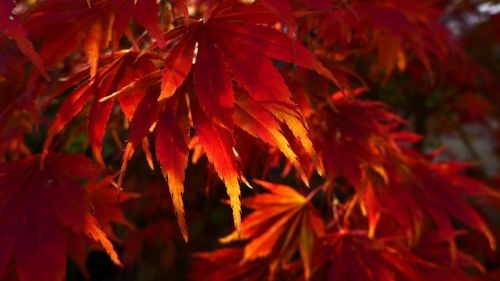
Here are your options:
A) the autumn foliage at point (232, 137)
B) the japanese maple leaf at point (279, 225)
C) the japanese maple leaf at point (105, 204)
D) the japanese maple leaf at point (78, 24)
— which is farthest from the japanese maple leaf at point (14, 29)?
the japanese maple leaf at point (279, 225)

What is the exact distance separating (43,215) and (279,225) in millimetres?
392

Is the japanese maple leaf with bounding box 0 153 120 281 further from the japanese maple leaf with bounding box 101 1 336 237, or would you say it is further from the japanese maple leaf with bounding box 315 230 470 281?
the japanese maple leaf with bounding box 315 230 470 281

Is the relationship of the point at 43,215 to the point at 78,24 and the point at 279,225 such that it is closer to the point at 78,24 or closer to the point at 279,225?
the point at 78,24

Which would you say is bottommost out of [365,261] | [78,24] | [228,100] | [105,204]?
[365,261]

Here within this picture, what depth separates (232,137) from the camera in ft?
1.73

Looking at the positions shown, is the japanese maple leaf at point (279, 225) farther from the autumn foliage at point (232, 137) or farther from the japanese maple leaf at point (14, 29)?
the japanese maple leaf at point (14, 29)

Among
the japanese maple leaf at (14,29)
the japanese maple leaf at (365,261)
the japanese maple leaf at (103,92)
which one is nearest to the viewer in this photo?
the japanese maple leaf at (14,29)

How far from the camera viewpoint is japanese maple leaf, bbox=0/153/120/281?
0.55 meters

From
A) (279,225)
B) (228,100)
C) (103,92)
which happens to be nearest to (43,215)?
(103,92)

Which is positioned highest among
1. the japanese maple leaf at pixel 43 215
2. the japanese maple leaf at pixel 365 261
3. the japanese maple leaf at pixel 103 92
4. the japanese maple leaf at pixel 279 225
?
the japanese maple leaf at pixel 103 92

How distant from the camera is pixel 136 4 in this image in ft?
1.97

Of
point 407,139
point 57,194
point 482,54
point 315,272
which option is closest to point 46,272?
point 57,194

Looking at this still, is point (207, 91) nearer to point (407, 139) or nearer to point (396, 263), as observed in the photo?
point (396, 263)

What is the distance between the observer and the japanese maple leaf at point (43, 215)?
55cm
